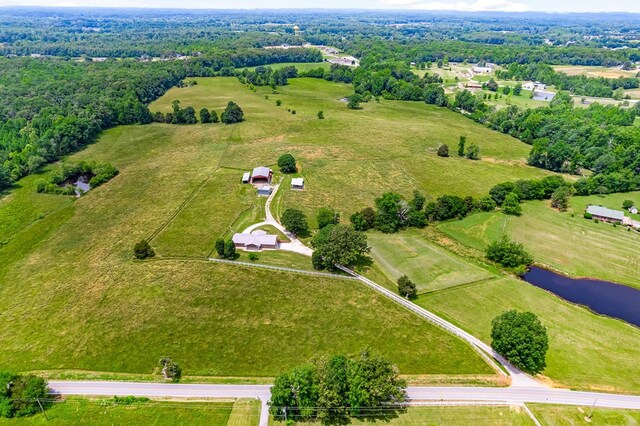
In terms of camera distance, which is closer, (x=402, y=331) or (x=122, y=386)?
(x=122, y=386)

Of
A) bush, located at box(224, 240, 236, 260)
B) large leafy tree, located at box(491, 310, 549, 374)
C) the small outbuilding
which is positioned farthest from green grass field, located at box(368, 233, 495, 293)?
the small outbuilding

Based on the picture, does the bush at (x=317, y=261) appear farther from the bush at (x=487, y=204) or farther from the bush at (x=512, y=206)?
the bush at (x=512, y=206)

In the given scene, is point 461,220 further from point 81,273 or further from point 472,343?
point 81,273

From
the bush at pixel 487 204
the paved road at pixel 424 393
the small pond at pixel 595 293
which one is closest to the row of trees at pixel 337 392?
the paved road at pixel 424 393

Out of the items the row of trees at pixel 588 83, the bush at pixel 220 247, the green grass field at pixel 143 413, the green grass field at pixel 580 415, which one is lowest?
the green grass field at pixel 143 413

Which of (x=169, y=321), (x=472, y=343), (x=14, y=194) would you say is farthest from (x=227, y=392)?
(x=14, y=194)

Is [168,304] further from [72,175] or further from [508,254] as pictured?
[72,175]

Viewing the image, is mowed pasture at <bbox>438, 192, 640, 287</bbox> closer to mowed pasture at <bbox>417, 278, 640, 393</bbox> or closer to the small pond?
the small pond
